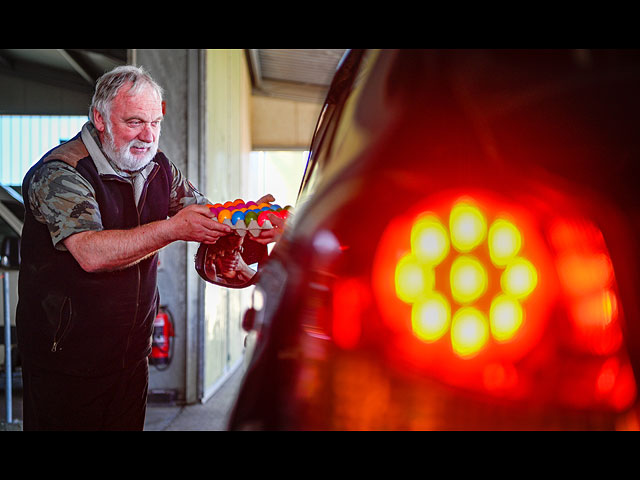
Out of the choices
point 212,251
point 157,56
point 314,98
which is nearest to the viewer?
point 212,251

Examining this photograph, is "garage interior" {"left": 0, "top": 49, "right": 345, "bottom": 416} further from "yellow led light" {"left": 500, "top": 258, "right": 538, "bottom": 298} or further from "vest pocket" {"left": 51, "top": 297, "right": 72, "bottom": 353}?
"yellow led light" {"left": 500, "top": 258, "right": 538, "bottom": 298}

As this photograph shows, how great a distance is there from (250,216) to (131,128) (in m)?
0.41

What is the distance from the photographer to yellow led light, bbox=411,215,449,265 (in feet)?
1.19

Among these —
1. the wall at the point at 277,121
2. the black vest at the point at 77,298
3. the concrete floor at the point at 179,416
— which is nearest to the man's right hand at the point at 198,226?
the black vest at the point at 77,298

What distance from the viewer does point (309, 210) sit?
0.42m

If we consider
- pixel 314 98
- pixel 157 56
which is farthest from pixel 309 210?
pixel 314 98

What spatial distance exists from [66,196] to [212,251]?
323mm

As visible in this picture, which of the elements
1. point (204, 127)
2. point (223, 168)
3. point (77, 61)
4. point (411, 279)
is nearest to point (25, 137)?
point (77, 61)

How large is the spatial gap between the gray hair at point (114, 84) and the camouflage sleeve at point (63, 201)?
6.1 inches

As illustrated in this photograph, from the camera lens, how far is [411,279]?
37cm

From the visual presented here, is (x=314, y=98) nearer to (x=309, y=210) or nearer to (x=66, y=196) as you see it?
(x=66, y=196)

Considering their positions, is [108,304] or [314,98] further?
[314,98]
